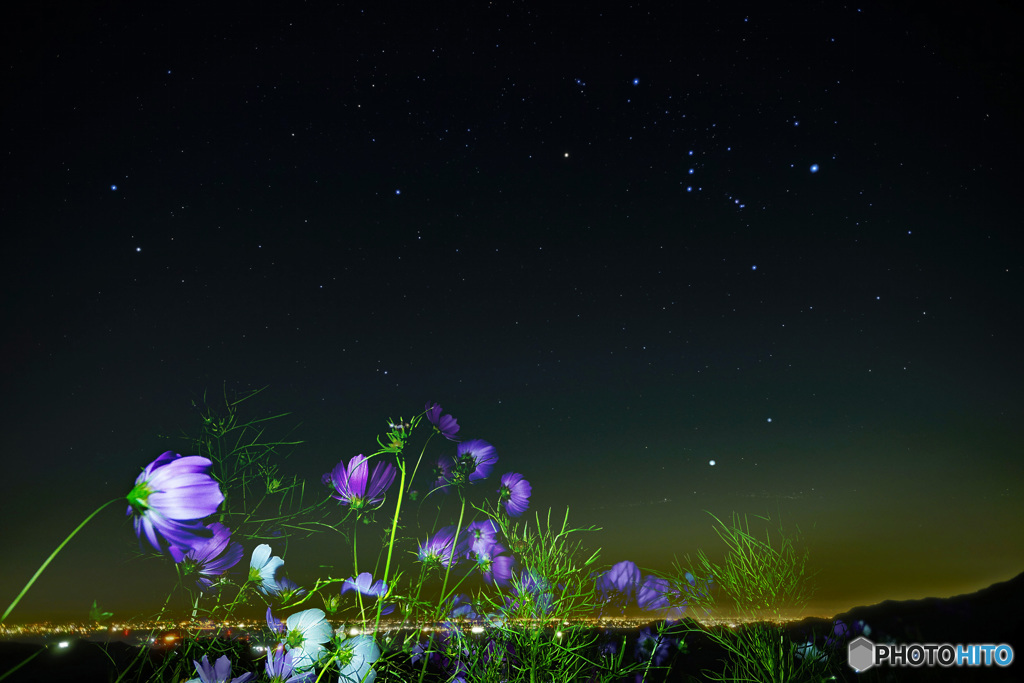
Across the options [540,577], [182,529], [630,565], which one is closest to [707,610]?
[630,565]

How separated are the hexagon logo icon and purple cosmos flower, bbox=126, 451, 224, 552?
1.13 meters

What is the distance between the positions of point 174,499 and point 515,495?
766 mm

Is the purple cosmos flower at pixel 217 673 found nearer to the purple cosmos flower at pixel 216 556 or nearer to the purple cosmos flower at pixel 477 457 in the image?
the purple cosmos flower at pixel 216 556

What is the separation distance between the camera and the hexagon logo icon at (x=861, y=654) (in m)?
1.00

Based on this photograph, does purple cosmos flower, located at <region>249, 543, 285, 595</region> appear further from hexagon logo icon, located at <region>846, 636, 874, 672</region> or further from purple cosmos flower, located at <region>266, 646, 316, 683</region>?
hexagon logo icon, located at <region>846, 636, 874, 672</region>

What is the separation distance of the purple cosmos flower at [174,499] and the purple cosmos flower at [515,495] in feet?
2.41

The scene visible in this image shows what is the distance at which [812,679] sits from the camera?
108 centimetres

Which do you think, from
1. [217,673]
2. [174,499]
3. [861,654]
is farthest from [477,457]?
[861,654]

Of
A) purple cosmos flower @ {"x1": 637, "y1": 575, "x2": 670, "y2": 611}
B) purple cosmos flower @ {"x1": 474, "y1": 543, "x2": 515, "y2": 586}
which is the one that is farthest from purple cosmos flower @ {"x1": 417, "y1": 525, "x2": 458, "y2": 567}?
purple cosmos flower @ {"x1": 637, "y1": 575, "x2": 670, "y2": 611}

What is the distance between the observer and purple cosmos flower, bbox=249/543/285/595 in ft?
2.48

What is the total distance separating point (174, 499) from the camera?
42 cm

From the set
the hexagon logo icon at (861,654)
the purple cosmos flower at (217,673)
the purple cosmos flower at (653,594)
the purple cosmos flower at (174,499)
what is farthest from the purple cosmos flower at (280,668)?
the hexagon logo icon at (861,654)

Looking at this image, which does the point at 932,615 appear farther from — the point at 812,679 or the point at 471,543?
the point at 471,543

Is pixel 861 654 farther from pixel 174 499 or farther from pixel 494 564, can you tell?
pixel 174 499
